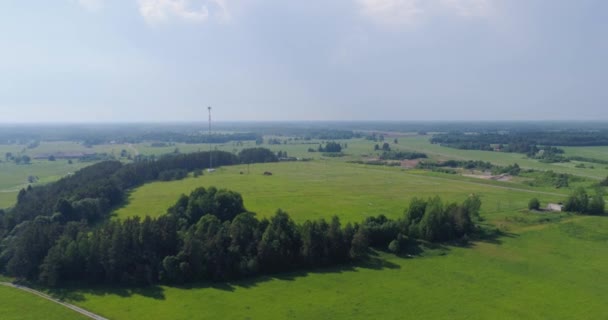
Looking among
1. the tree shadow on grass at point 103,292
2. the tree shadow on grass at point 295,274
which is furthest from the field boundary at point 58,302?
the tree shadow on grass at point 295,274

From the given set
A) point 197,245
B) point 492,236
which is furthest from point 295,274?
point 492,236

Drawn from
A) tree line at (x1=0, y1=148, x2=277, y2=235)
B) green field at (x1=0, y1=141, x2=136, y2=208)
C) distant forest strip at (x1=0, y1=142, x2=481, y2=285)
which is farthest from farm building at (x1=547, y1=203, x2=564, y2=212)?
green field at (x1=0, y1=141, x2=136, y2=208)

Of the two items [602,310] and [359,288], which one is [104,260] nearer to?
[359,288]

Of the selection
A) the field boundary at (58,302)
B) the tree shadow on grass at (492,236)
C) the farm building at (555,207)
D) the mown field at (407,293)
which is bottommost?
the field boundary at (58,302)

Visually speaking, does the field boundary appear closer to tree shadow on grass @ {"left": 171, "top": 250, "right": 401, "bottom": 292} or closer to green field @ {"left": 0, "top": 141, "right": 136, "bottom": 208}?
tree shadow on grass @ {"left": 171, "top": 250, "right": 401, "bottom": 292}

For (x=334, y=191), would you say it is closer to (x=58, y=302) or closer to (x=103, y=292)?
(x=103, y=292)

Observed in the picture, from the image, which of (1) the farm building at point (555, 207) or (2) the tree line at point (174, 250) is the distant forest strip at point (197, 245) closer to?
(2) the tree line at point (174, 250)

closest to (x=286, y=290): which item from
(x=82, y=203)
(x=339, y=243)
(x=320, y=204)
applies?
(x=339, y=243)
